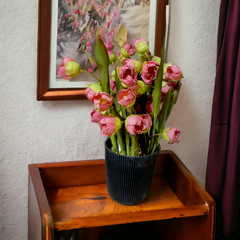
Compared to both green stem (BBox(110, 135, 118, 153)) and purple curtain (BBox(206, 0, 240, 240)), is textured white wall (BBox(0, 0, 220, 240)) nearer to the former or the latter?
purple curtain (BBox(206, 0, 240, 240))

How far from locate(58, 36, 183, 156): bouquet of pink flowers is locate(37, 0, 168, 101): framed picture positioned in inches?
6.3

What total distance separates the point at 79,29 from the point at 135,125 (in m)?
0.44

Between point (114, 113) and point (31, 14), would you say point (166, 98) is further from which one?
point (31, 14)

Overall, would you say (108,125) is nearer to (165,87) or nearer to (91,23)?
(165,87)

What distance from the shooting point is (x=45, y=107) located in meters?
1.07

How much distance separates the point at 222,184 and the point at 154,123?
0.40 m

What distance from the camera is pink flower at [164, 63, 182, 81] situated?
831 mm

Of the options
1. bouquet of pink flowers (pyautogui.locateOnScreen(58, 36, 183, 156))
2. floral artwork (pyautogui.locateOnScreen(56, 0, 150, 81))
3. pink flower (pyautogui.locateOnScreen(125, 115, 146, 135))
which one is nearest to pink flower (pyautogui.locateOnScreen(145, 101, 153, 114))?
bouquet of pink flowers (pyautogui.locateOnScreen(58, 36, 183, 156))

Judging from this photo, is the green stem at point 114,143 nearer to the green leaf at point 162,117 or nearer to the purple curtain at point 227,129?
the green leaf at point 162,117

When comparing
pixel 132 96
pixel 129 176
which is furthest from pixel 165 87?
pixel 129 176

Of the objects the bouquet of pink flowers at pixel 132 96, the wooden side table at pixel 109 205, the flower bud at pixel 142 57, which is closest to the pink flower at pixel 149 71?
the bouquet of pink flowers at pixel 132 96

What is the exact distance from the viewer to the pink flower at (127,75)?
2.46 feet

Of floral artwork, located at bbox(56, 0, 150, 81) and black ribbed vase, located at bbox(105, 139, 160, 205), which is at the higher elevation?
floral artwork, located at bbox(56, 0, 150, 81)

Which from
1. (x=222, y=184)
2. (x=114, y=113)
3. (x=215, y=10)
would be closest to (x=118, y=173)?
(x=114, y=113)
